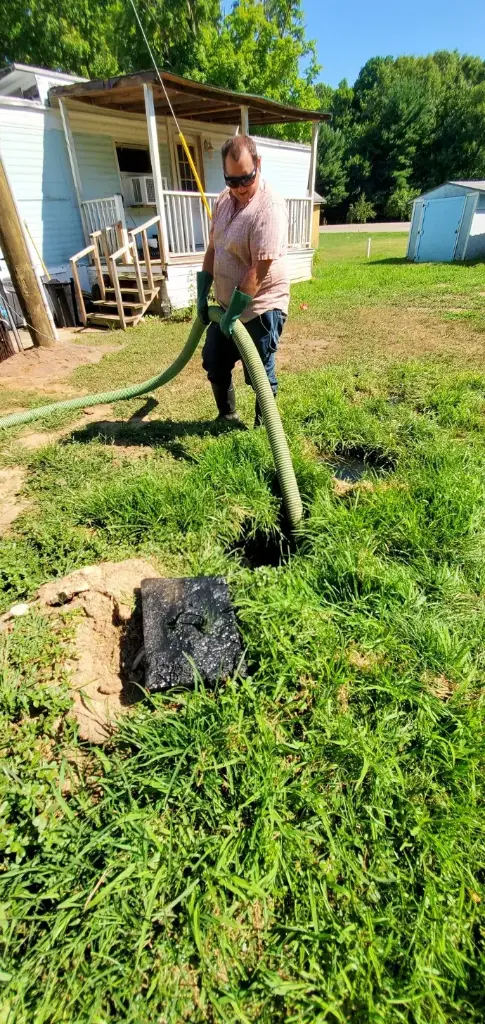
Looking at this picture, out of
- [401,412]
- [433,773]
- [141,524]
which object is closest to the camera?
[433,773]

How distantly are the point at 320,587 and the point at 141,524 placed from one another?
3.59 ft

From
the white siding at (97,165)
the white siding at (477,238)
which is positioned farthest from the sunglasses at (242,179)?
the white siding at (477,238)

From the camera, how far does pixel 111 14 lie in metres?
24.1

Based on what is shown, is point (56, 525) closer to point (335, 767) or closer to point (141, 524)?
point (141, 524)

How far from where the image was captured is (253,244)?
2836mm

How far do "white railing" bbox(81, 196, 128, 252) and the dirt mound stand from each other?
786 centimetres

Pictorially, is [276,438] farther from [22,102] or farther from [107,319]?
[22,102]

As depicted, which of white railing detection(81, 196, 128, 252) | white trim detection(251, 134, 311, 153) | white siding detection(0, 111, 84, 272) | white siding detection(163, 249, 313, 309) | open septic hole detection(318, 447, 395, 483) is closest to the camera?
open septic hole detection(318, 447, 395, 483)

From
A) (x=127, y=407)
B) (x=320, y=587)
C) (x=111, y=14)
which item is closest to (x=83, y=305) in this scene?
(x=127, y=407)

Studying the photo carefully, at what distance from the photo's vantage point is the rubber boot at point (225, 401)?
3781mm

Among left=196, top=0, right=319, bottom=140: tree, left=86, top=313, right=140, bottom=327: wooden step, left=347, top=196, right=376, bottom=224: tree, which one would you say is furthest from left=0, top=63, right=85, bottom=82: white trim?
left=347, top=196, right=376, bottom=224: tree

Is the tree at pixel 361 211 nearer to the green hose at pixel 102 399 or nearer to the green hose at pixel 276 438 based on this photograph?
the green hose at pixel 102 399

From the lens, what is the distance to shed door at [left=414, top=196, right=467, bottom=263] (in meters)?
15.0

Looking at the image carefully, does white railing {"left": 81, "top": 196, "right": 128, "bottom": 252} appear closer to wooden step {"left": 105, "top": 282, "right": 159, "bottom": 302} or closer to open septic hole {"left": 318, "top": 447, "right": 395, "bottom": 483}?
wooden step {"left": 105, "top": 282, "right": 159, "bottom": 302}
